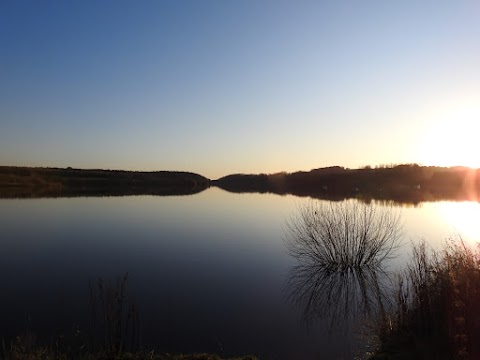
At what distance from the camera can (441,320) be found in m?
7.53

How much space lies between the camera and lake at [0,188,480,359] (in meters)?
9.78

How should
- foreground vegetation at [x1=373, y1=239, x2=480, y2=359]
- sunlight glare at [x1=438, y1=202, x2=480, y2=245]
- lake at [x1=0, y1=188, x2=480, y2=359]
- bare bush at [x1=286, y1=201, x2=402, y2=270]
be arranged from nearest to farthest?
foreground vegetation at [x1=373, y1=239, x2=480, y2=359] < lake at [x1=0, y1=188, x2=480, y2=359] < bare bush at [x1=286, y1=201, x2=402, y2=270] < sunlight glare at [x1=438, y1=202, x2=480, y2=245]

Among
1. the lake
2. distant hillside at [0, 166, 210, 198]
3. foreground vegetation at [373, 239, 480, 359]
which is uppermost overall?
distant hillside at [0, 166, 210, 198]

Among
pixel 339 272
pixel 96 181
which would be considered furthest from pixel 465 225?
pixel 96 181

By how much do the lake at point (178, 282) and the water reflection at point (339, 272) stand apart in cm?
52

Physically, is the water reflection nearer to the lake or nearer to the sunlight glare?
the lake

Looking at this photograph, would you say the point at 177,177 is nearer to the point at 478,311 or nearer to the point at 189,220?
the point at 189,220

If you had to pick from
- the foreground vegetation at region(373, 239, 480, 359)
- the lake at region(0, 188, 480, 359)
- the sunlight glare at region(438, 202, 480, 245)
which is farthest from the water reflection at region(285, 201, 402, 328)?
the sunlight glare at region(438, 202, 480, 245)

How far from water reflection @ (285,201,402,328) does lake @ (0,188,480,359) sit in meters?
0.52

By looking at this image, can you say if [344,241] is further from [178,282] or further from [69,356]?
[69,356]

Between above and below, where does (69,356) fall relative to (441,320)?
below

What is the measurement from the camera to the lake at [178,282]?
9781 millimetres

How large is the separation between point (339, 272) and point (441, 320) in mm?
9102

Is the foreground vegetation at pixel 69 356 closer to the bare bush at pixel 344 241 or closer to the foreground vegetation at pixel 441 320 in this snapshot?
the foreground vegetation at pixel 441 320
